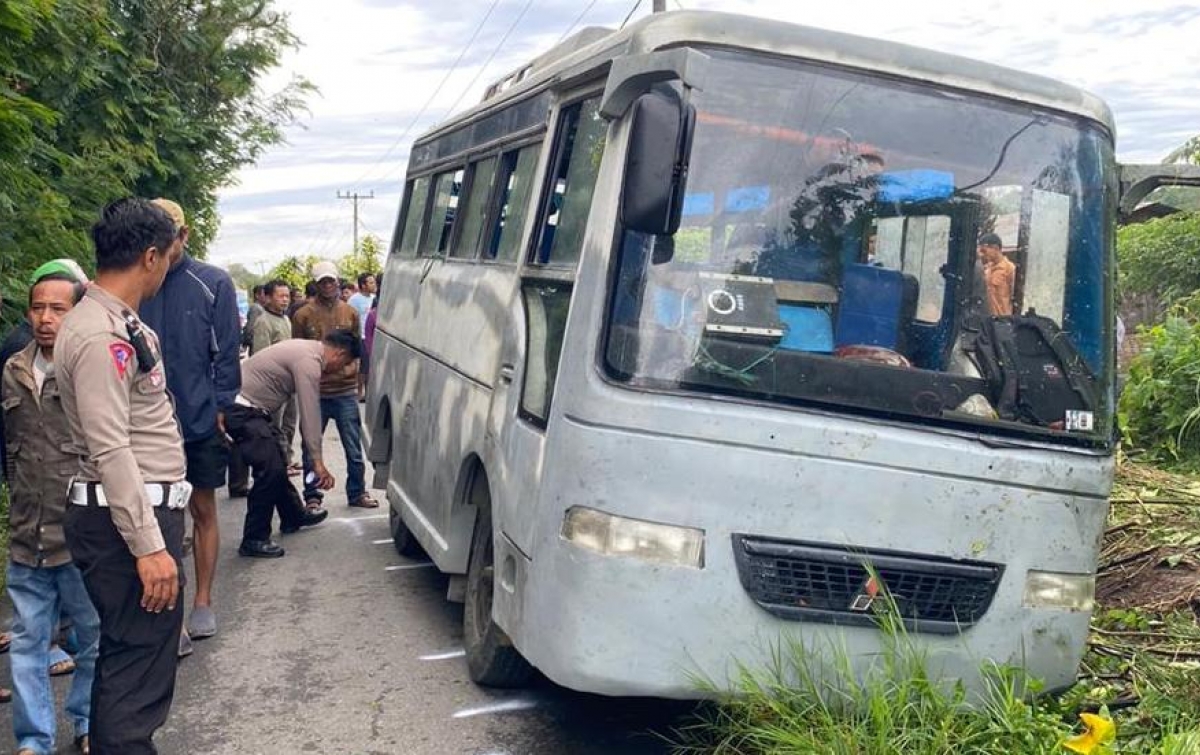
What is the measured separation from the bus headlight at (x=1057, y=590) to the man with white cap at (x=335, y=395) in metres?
5.80

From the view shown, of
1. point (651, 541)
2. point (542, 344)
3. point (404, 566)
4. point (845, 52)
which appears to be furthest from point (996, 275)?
point (404, 566)

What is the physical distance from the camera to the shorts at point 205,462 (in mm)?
5781

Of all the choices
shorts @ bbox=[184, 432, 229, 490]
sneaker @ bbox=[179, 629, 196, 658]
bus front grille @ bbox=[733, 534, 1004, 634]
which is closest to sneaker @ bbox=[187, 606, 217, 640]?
sneaker @ bbox=[179, 629, 196, 658]

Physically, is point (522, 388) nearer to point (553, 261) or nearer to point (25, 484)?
point (553, 261)

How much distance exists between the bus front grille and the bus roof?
1644mm

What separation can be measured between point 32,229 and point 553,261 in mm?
4335

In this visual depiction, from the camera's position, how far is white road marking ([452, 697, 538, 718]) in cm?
504

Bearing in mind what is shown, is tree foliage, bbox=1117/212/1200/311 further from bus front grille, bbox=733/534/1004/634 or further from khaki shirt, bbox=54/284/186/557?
khaki shirt, bbox=54/284/186/557

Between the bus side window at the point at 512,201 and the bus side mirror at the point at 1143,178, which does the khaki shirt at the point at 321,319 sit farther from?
the bus side mirror at the point at 1143,178

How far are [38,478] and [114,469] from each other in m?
1.15

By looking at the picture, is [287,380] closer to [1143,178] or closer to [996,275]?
[996,275]

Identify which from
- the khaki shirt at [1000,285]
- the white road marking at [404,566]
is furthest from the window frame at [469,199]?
the khaki shirt at [1000,285]

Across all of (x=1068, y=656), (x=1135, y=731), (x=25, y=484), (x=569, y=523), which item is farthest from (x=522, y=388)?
(x=1135, y=731)

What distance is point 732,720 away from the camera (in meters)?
4.09
